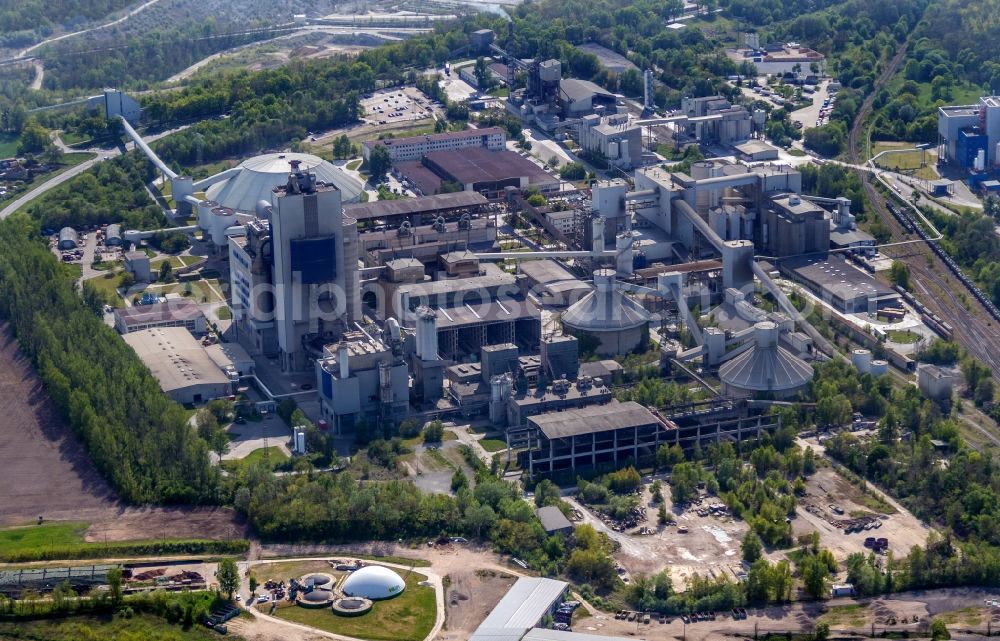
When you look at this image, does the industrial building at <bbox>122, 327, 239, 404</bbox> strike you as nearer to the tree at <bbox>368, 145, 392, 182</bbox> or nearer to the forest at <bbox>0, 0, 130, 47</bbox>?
the tree at <bbox>368, 145, 392, 182</bbox>

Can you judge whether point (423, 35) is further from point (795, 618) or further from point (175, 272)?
point (795, 618)

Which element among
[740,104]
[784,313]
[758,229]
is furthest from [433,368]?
[740,104]

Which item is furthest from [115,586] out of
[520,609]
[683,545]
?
[683,545]

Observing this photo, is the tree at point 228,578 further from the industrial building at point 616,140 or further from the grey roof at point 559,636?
the industrial building at point 616,140

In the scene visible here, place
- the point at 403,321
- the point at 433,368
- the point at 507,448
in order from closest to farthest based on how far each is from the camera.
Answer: the point at 507,448 < the point at 433,368 < the point at 403,321

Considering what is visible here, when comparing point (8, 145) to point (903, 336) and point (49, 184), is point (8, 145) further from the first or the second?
point (903, 336)

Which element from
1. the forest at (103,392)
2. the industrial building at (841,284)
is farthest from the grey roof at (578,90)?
the forest at (103,392)

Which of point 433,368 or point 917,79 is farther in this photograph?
point 917,79
